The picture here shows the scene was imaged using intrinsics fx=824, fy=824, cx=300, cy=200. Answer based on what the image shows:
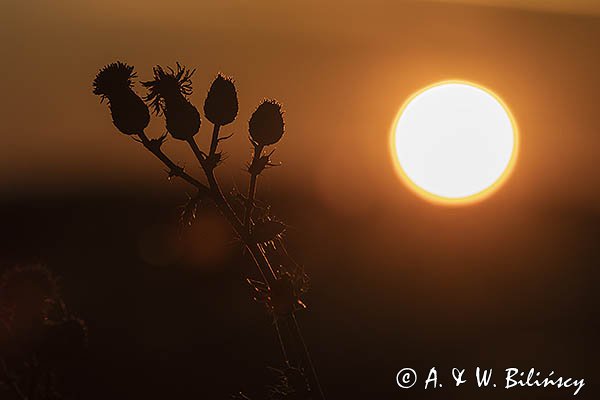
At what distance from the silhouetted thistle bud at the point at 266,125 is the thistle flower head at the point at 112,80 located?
2.22 ft

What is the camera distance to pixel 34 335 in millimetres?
2773

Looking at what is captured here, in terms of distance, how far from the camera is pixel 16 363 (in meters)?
2.66

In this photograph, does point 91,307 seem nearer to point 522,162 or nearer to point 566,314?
point 566,314

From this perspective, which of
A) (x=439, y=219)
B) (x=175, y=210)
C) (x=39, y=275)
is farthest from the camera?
(x=439, y=219)

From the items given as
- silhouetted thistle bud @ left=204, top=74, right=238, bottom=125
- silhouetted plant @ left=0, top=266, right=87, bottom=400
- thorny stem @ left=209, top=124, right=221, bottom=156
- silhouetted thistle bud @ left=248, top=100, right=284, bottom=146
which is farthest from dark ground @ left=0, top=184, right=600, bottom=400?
silhouetted thistle bud @ left=204, top=74, right=238, bottom=125

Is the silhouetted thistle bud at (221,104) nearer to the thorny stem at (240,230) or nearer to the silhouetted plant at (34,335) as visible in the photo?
the thorny stem at (240,230)

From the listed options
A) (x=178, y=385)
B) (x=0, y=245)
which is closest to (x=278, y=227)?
(x=0, y=245)

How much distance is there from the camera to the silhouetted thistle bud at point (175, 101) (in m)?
3.46

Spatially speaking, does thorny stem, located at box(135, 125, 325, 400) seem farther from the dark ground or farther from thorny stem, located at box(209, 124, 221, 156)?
the dark ground

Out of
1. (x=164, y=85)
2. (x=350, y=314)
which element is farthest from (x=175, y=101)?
(x=350, y=314)

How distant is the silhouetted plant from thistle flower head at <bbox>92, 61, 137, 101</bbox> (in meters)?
1.08

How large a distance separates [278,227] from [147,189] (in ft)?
67.5

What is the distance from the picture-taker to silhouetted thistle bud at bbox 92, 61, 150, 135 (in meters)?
3.61

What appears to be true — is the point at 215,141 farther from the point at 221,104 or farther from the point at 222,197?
the point at 222,197
